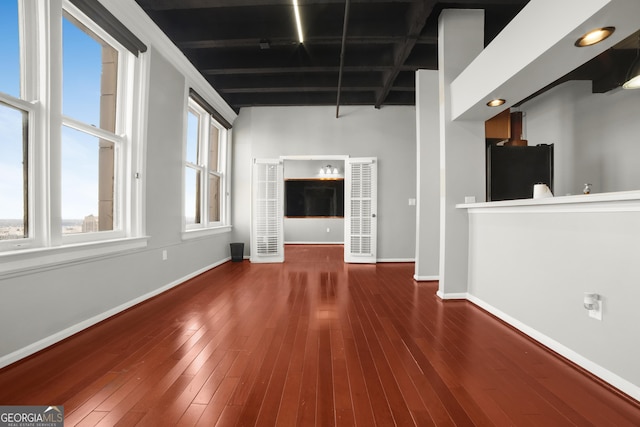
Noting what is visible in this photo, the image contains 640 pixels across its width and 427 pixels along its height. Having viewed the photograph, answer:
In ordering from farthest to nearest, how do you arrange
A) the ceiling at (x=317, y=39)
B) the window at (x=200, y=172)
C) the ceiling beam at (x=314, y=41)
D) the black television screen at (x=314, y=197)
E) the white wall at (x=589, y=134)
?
the black television screen at (x=314, y=197) < the window at (x=200, y=172) < the white wall at (x=589, y=134) < the ceiling beam at (x=314, y=41) < the ceiling at (x=317, y=39)

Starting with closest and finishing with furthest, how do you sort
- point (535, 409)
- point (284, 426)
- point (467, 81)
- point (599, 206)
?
point (284, 426), point (535, 409), point (599, 206), point (467, 81)

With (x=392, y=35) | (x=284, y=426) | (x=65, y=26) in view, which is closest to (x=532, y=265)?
(x=284, y=426)

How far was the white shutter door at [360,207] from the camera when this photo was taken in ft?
17.7

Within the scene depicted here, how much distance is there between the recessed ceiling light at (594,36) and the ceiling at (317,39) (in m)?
1.50

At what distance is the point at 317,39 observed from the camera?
11.2 ft

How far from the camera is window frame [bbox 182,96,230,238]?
13.1 ft

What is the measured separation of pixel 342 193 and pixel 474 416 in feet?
24.2

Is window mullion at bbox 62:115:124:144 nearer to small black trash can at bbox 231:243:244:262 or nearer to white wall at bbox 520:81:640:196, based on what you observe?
small black trash can at bbox 231:243:244:262

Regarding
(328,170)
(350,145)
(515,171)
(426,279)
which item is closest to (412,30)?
(515,171)

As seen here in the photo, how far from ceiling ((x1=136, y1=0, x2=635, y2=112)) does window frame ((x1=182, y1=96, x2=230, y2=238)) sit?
604 millimetres

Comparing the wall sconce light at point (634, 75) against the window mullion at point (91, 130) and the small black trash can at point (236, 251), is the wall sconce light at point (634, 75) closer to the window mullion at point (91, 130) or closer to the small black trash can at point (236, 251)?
the window mullion at point (91, 130)

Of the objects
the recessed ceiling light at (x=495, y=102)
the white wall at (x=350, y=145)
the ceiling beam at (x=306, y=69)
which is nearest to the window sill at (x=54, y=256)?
the ceiling beam at (x=306, y=69)

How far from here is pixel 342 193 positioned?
334 inches

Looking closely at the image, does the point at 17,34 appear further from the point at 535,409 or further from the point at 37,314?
the point at 535,409
